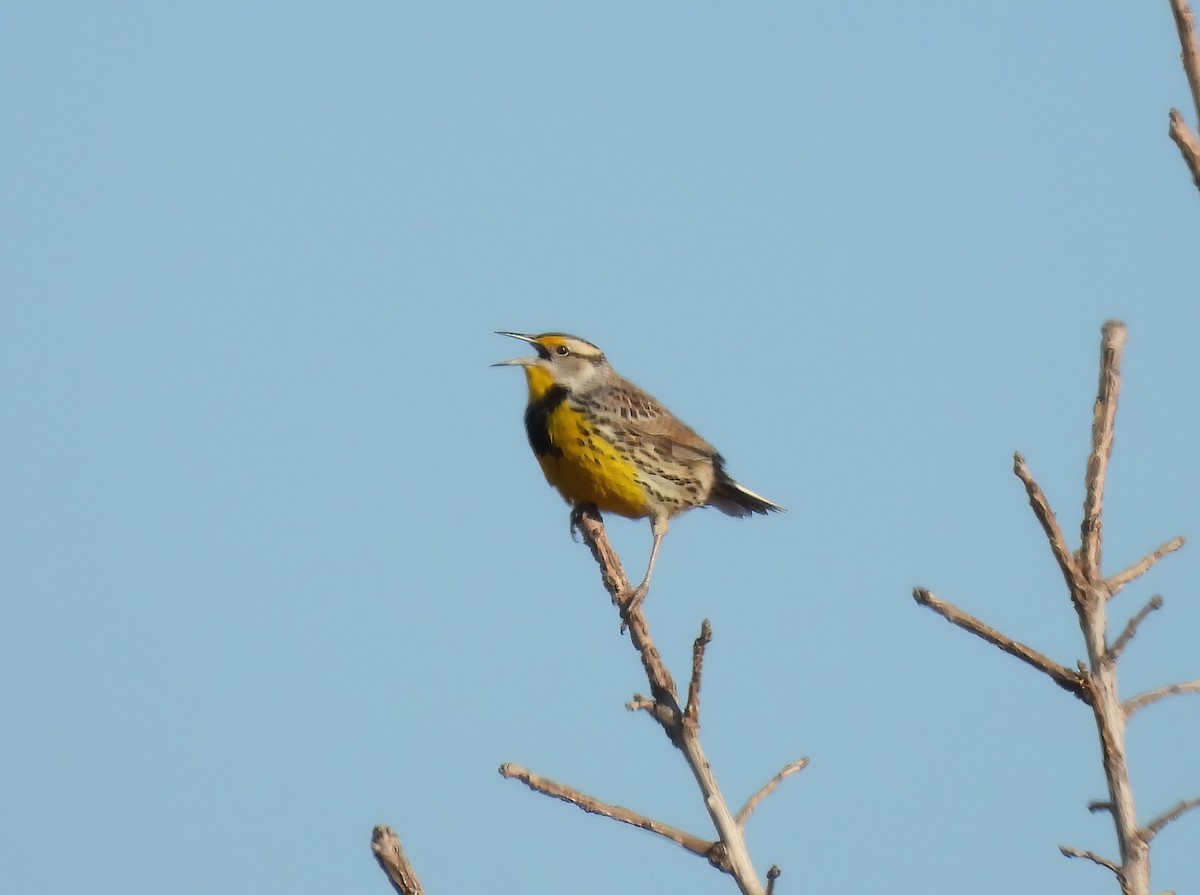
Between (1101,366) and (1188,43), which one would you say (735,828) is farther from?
(1188,43)

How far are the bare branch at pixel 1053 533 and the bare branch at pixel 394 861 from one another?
5.08 ft

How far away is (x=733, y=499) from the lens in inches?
394

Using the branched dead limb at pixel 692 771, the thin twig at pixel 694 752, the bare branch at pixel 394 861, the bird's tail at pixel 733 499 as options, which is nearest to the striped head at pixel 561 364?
the bird's tail at pixel 733 499

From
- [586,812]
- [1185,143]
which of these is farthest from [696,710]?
[1185,143]

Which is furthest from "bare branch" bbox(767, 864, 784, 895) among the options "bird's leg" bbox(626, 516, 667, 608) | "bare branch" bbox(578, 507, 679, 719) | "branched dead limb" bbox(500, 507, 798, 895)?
"bird's leg" bbox(626, 516, 667, 608)

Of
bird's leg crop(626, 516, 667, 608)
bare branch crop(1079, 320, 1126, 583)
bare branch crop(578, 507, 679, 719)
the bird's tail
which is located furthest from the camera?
the bird's tail

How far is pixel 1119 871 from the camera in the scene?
3215 millimetres

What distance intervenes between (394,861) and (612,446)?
5.96m

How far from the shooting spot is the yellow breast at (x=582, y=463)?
9094 millimetres

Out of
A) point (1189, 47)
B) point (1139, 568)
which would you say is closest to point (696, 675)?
point (1139, 568)

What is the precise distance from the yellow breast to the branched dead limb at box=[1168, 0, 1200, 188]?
6.08 m

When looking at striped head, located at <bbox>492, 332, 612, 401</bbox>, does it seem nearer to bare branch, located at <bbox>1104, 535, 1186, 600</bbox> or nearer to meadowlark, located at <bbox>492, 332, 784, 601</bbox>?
meadowlark, located at <bbox>492, 332, 784, 601</bbox>

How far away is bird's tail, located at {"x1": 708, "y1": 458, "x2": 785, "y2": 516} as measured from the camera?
32.4ft

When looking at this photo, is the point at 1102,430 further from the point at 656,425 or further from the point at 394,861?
the point at 656,425
